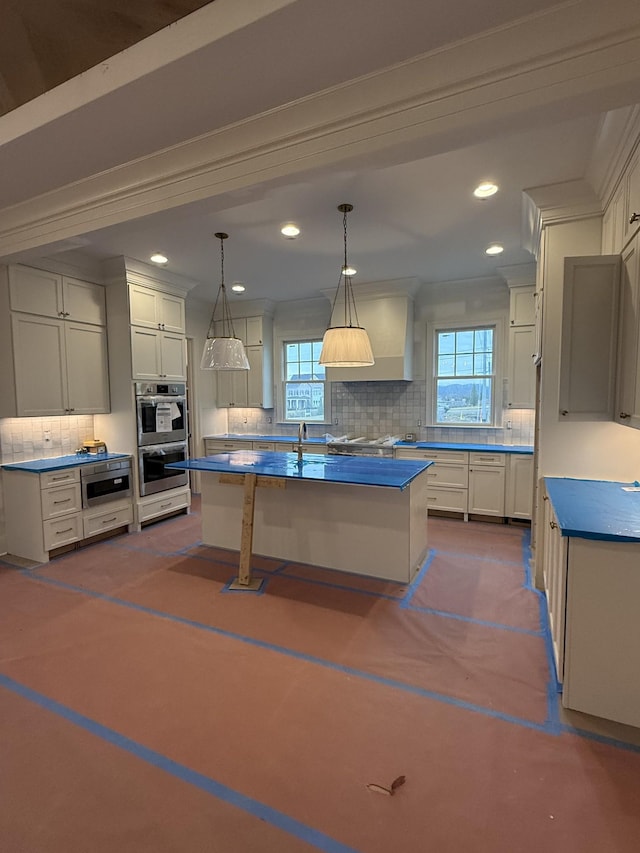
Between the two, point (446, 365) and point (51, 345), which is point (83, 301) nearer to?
point (51, 345)

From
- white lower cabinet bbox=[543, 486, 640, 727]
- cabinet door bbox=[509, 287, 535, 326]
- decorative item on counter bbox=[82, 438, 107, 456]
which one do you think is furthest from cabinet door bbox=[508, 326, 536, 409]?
decorative item on counter bbox=[82, 438, 107, 456]

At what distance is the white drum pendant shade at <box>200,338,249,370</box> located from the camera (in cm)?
342

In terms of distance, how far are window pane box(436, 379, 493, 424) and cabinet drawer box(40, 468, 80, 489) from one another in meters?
4.17

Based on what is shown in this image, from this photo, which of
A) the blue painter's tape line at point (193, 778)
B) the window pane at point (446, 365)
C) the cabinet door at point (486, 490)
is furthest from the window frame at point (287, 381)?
the blue painter's tape line at point (193, 778)

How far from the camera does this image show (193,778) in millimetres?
1619

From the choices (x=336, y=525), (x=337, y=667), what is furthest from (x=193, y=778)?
(x=336, y=525)

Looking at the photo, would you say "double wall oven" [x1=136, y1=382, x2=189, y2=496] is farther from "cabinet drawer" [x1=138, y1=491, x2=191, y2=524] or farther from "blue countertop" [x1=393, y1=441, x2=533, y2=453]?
"blue countertop" [x1=393, y1=441, x2=533, y2=453]

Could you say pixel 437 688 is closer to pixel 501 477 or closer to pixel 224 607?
pixel 224 607

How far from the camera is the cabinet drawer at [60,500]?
12.2 ft

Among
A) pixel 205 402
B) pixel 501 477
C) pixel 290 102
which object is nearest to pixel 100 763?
pixel 290 102

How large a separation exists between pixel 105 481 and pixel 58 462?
1.48ft

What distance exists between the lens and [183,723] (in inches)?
74.5

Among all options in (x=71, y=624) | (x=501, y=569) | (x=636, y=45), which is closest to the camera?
(x=636, y=45)

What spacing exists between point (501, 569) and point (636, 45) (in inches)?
128
